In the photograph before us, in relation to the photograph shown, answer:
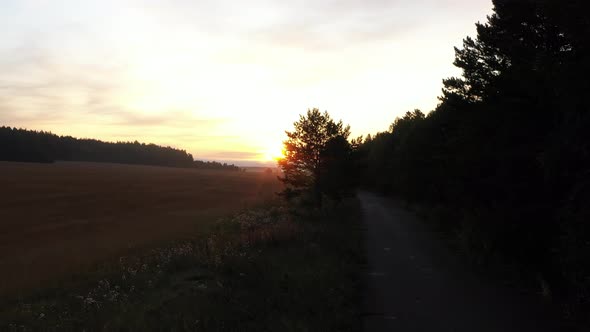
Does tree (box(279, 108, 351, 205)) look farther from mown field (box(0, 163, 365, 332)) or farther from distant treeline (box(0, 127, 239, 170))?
distant treeline (box(0, 127, 239, 170))

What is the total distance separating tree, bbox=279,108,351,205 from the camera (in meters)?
34.1

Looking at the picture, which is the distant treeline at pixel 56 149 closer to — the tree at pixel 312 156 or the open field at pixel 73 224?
the open field at pixel 73 224

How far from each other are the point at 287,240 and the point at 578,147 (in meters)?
10.6

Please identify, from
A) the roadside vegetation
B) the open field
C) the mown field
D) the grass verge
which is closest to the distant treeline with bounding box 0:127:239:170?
the open field

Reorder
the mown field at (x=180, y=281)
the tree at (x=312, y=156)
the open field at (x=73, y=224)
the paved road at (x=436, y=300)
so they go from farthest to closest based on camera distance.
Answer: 1. the tree at (x=312, y=156)
2. the open field at (x=73, y=224)
3. the paved road at (x=436, y=300)
4. the mown field at (x=180, y=281)

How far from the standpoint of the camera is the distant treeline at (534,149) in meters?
9.73

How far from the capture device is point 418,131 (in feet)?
146

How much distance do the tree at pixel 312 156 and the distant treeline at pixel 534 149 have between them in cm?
1581

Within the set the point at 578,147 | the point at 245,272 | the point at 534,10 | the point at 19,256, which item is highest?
the point at 534,10

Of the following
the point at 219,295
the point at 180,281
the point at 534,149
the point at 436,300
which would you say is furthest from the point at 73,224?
the point at 534,149

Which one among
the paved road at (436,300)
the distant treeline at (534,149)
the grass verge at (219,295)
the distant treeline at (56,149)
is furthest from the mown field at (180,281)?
the distant treeline at (56,149)

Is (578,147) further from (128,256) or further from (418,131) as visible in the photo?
(418,131)

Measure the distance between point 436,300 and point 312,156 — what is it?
933 inches

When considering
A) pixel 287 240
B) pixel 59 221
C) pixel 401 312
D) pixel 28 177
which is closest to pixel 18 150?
pixel 28 177
